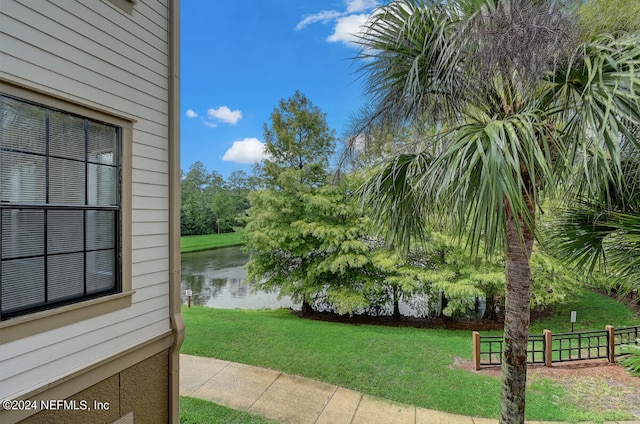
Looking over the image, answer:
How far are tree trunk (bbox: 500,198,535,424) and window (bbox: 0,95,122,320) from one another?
3808 mm

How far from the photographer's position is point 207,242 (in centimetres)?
2972

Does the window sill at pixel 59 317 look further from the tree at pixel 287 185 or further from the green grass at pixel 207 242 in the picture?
the green grass at pixel 207 242

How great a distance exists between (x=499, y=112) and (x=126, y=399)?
4463 mm

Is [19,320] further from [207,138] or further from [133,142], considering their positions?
[207,138]

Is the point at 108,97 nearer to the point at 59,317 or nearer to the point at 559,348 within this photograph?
the point at 59,317

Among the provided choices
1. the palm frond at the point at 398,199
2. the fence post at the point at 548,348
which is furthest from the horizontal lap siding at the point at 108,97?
the fence post at the point at 548,348

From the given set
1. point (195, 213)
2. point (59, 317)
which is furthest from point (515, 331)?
point (195, 213)

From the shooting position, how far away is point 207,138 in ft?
120

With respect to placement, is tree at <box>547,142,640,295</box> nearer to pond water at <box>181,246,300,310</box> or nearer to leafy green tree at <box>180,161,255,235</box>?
pond water at <box>181,246,300,310</box>

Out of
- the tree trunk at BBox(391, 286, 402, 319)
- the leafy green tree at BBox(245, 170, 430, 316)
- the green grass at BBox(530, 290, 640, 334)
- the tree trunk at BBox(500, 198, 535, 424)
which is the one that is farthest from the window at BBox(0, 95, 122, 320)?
the green grass at BBox(530, 290, 640, 334)

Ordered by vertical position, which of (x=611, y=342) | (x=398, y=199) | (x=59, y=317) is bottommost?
(x=611, y=342)

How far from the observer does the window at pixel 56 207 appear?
1.99 m

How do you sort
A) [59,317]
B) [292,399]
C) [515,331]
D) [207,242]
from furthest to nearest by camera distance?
[207,242]
[292,399]
[515,331]
[59,317]

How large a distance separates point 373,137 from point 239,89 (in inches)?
788
